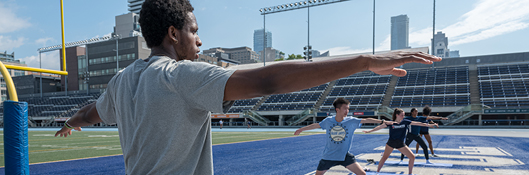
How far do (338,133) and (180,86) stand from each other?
195 inches

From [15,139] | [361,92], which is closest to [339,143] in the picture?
[15,139]

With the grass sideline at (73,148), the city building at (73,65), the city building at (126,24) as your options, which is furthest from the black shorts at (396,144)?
the city building at (73,65)

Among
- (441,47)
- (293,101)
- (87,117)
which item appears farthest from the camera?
(441,47)

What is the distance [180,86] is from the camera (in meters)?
1.24

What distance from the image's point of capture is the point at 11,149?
246 centimetres

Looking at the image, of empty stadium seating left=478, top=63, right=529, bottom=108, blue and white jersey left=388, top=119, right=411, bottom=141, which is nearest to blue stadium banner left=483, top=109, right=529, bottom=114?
empty stadium seating left=478, top=63, right=529, bottom=108

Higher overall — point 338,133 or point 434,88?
point 338,133

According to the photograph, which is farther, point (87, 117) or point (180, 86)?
point (87, 117)

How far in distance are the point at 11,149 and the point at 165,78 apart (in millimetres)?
1943

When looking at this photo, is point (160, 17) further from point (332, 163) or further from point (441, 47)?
point (441, 47)

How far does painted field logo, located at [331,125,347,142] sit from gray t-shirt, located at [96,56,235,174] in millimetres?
4630

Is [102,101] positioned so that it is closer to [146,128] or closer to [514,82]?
[146,128]

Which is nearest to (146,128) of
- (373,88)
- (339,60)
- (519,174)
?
(339,60)

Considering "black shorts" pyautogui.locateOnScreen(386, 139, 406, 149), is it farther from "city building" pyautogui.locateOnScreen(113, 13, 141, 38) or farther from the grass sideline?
"city building" pyautogui.locateOnScreen(113, 13, 141, 38)
